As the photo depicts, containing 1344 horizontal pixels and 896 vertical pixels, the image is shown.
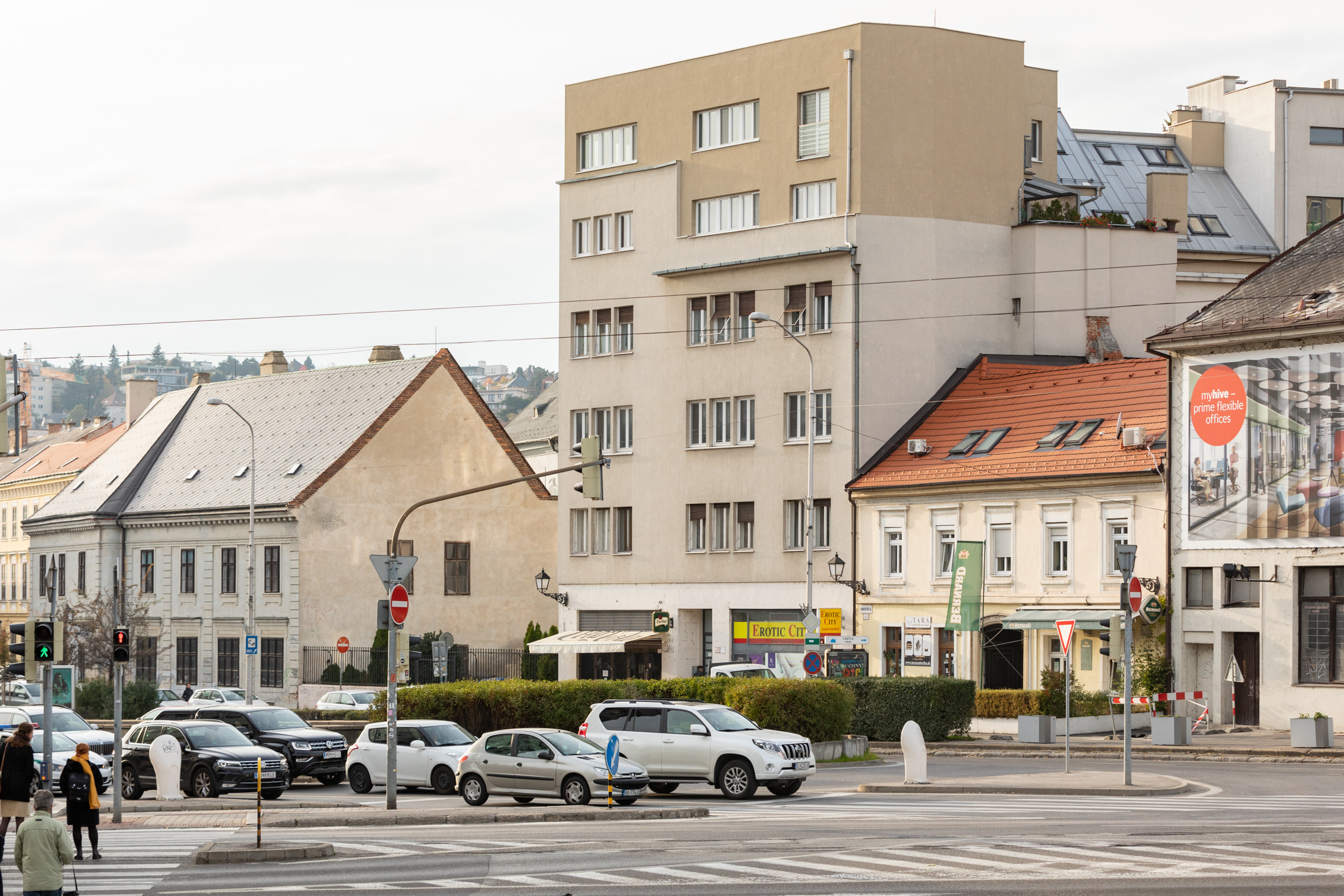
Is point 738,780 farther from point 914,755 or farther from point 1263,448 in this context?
point 1263,448

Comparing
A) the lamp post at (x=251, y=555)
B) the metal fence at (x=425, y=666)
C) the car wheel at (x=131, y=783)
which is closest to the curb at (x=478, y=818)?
the car wheel at (x=131, y=783)

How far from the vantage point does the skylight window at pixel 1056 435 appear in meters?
53.1

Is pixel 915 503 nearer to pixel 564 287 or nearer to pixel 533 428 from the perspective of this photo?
pixel 564 287

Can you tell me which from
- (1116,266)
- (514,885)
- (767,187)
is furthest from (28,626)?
(1116,266)

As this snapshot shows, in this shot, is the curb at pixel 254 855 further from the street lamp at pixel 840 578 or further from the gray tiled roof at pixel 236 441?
the gray tiled roof at pixel 236 441

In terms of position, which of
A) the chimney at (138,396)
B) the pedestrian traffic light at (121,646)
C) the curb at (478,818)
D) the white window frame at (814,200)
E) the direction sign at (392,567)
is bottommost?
the curb at (478,818)

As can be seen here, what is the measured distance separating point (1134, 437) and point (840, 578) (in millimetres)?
11628

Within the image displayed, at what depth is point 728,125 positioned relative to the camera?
6325cm

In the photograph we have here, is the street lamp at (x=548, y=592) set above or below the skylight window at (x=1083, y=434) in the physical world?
below

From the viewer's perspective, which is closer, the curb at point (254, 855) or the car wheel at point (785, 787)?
the curb at point (254, 855)

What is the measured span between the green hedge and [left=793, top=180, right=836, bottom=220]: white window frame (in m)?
20.5

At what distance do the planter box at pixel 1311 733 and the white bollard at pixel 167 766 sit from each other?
885 inches

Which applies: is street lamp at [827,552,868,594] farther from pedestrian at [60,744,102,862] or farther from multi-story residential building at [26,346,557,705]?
Answer: pedestrian at [60,744,102,862]

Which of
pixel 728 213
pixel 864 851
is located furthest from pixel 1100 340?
pixel 864 851
